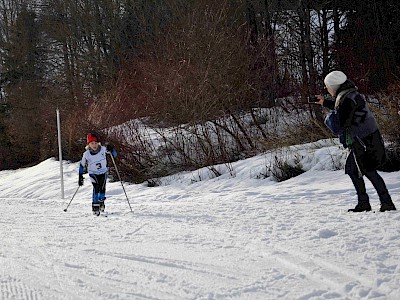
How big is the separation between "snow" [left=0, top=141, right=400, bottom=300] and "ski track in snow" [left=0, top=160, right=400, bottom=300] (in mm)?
11

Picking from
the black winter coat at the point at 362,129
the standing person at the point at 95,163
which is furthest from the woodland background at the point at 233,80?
the standing person at the point at 95,163

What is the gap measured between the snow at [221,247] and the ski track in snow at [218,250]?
0.04 feet

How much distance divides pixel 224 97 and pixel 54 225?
8.74m

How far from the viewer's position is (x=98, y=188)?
9.81 meters

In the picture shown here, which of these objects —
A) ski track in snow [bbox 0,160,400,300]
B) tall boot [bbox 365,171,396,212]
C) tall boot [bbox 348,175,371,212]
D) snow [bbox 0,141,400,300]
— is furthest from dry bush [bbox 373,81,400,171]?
tall boot [bbox 365,171,396,212]

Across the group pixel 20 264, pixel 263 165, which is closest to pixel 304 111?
pixel 263 165

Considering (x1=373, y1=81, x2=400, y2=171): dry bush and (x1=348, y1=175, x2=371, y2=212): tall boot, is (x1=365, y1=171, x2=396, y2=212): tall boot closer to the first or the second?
(x1=348, y1=175, x2=371, y2=212): tall boot

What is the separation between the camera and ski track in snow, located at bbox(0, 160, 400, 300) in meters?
3.96

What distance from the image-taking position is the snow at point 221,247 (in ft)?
13.0

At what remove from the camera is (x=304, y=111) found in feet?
56.7

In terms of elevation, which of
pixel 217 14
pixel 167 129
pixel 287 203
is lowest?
pixel 287 203

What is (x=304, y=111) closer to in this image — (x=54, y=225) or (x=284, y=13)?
(x=284, y=13)

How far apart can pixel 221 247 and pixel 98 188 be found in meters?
4.82

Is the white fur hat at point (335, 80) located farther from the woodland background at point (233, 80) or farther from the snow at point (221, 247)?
the woodland background at point (233, 80)
